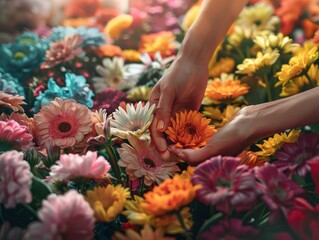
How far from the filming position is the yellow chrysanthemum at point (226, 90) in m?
1.36

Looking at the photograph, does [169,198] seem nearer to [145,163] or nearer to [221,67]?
[145,163]

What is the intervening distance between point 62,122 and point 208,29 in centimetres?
36

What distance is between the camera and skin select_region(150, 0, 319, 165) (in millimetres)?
1052

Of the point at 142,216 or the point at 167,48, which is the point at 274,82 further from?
the point at 142,216

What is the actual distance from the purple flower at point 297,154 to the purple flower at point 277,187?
0.20 feet

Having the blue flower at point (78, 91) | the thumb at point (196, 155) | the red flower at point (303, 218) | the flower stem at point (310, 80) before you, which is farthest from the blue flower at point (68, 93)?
the red flower at point (303, 218)

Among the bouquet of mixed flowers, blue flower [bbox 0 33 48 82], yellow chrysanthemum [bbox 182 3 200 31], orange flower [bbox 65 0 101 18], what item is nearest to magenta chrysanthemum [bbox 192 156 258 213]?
the bouquet of mixed flowers

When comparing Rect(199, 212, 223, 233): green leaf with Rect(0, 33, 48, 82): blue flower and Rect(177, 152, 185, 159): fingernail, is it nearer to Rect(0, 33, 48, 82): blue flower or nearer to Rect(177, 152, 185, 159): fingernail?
Rect(177, 152, 185, 159): fingernail

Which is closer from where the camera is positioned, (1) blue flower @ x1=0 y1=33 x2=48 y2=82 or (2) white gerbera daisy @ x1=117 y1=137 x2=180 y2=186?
(2) white gerbera daisy @ x1=117 y1=137 x2=180 y2=186

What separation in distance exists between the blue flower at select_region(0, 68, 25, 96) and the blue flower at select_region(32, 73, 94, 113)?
0.19 feet

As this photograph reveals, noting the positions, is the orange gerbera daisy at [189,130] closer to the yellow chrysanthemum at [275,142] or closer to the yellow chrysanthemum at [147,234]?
the yellow chrysanthemum at [275,142]

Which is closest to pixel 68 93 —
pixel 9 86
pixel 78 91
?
pixel 78 91

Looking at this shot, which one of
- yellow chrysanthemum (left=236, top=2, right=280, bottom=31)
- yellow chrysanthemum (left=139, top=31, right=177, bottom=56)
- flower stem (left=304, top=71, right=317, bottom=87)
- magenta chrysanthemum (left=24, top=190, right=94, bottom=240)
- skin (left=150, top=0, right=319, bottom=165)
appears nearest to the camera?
magenta chrysanthemum (left=24, top=190, right=94, bottom=240)

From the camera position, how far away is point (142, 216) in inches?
36.9
